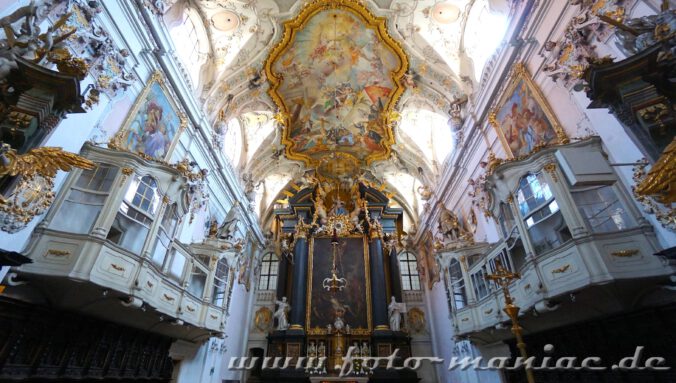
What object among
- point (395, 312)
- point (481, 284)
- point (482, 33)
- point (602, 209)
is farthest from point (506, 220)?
point (395, 312)

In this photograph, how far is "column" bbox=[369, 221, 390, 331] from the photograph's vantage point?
17.1m

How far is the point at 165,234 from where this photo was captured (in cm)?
848

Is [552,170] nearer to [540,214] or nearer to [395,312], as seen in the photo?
[540,214]

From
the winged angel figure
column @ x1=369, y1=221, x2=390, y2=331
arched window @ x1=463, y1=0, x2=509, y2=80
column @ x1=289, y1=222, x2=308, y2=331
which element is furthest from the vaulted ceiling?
the winged angel figure

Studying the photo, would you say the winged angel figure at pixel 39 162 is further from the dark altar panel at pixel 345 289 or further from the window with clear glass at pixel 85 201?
the dark altar panel at pixel 345 289

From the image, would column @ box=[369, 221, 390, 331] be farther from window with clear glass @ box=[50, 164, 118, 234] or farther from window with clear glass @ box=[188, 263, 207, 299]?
window with clear glass @ box=[50, 164, 118, 234]

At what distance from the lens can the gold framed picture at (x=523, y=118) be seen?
7.84 meters

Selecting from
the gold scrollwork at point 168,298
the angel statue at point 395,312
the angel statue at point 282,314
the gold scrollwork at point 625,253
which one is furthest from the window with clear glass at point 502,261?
the angel statue at point 282,314

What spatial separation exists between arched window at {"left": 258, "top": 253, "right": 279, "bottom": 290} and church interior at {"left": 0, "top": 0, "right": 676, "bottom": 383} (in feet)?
2.10

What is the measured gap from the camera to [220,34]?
12641 mm

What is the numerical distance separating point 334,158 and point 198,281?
11.3 m

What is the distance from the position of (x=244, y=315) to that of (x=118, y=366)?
8.96m

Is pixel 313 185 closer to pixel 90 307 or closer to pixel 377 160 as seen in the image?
pixel 377 160

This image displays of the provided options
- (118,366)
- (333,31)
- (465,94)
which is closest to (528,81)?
(465,94)
